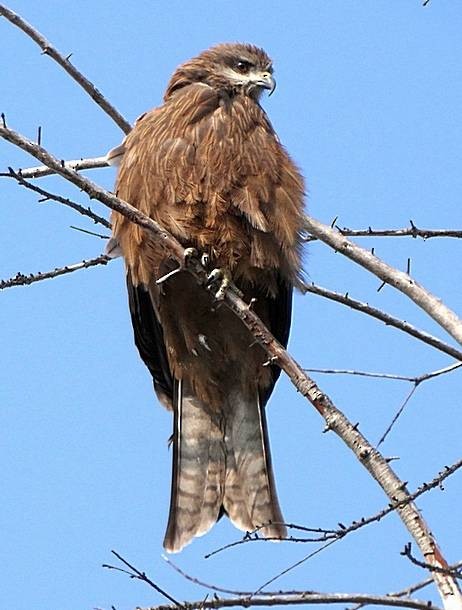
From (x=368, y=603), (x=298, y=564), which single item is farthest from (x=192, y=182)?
(x=368, y=603)

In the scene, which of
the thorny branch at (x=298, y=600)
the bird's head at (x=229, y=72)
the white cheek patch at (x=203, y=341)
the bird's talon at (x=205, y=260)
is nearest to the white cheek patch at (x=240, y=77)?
the bird's head at (x=229, y=72)

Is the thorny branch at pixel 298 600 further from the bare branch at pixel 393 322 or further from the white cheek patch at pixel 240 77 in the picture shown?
the white cheek patch at pixel 240 77

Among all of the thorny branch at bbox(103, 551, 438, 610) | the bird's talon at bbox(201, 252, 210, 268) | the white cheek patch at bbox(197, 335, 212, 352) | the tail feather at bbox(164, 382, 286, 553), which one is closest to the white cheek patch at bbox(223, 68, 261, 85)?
the bird's talon at bbox(201, 252, 210, 268)

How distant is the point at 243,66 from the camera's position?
4.99m

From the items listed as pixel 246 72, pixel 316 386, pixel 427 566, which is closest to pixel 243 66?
pixel 246 72

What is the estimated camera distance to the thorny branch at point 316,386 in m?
2.68

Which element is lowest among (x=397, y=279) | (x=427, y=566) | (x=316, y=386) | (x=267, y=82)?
(x=427, y=566)

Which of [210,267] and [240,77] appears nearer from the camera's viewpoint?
[210,267]

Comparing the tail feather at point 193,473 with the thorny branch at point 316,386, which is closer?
the thorny branch at point 316,386

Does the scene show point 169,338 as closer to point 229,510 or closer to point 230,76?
point 229,510

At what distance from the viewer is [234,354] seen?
448 centimetres

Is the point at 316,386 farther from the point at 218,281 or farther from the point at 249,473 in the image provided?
the point at 249,473

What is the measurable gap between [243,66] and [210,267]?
128 centimetres

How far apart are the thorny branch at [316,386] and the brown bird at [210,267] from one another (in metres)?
0.27
